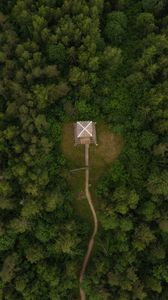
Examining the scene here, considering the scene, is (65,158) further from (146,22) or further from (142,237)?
(146,22)

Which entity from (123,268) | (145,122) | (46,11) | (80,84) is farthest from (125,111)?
(123,268)

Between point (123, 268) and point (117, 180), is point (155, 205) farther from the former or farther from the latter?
point (123, 268)

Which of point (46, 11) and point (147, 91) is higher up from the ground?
point (46, 11)

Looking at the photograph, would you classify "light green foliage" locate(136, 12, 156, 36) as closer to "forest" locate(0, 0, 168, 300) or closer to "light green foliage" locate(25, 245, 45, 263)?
"forest" locate(0, 0, 168, 300)

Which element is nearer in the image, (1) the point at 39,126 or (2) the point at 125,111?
(1) the point at 39,126

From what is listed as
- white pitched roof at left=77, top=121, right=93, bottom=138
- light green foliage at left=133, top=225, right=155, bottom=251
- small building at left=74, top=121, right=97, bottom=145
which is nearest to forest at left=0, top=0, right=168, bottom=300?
light green foliage at left=133, top=225, right=155, bottom=251
